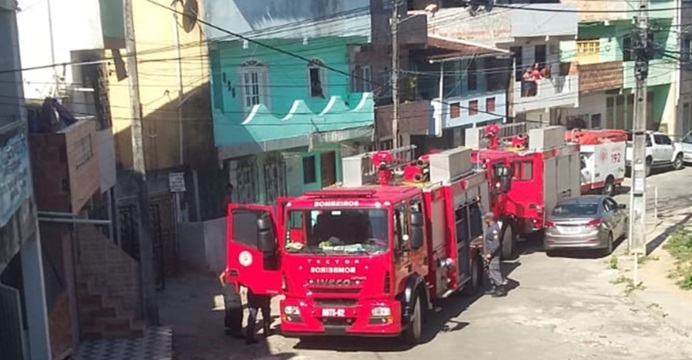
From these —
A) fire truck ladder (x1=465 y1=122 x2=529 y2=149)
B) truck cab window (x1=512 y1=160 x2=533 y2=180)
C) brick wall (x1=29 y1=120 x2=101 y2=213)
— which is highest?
brick wall (x1=29 y1=120 x2=101 y2=213)

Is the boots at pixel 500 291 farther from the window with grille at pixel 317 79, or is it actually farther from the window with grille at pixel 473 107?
the window with grille at pixel 473 107

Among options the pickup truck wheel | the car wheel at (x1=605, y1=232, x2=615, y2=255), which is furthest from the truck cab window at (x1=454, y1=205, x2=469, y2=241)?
the car wheel at (x1=605, y1=232, x2=615, y2=255)

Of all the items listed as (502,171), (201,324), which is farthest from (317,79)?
(201,324)

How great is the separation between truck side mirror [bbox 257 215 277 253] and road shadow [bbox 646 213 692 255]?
40.7 ft

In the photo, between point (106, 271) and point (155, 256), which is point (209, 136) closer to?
point (155, 256)

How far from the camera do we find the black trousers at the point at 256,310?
55.9 ft

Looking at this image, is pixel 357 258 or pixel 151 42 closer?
pixel 357 258

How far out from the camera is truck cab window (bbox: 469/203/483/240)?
2027 centimetres

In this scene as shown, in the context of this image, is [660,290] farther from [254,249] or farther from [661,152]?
[661,152]

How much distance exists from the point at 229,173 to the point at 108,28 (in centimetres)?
729

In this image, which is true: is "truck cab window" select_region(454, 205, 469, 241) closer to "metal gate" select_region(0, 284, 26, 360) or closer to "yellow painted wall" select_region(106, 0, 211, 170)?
"yellow painted wall" select_region(106, 0, 211, 170)

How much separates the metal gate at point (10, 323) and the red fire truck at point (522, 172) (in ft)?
44.5

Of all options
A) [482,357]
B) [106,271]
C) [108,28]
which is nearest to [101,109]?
[108,28]

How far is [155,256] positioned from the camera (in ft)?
76.0
